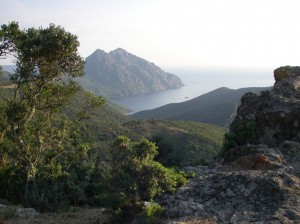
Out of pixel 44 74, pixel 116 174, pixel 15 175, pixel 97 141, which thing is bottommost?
pixel 97 141

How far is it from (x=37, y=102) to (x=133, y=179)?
6.32m

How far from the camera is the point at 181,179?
33.4 ft

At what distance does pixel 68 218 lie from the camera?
11117 millimetres

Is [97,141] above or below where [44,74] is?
below

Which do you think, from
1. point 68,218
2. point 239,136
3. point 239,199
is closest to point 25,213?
point 68,218

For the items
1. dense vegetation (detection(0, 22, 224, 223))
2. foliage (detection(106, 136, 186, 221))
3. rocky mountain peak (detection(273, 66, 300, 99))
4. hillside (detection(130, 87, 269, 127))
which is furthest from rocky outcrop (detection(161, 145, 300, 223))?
hillside (detection(130, 87, 269, 127))

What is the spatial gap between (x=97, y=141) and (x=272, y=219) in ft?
191

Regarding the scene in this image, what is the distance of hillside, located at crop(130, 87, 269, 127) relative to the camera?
420 feet

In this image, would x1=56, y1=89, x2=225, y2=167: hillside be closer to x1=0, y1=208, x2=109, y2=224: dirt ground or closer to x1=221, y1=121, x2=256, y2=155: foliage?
x1=221, y1=121, x2=256, y2=155: foliage

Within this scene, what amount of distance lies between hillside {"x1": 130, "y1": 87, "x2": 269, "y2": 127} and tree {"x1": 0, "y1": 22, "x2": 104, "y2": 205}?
80248 mm

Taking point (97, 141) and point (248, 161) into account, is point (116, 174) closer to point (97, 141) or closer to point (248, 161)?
point (248, 161)

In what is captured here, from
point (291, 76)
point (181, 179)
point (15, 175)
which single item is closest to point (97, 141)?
point (291, 76)

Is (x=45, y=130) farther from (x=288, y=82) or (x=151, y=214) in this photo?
(x=288, y=82)

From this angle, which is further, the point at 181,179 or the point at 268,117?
the point at 268,117
